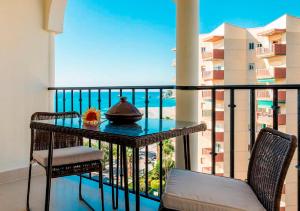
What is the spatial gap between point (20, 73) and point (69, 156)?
167 cm

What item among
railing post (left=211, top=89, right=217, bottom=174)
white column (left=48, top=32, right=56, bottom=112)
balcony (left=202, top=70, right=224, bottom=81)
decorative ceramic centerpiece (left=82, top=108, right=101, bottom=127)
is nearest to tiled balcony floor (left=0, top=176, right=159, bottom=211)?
railing post (left=211, top=89, right=217, bottom=174)

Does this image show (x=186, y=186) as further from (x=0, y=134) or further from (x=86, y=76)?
(x=86, y=76)

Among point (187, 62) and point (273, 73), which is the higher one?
point (273, 73)

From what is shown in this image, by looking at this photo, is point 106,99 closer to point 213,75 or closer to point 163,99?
point 163,99

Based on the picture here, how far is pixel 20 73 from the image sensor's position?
10.9ft

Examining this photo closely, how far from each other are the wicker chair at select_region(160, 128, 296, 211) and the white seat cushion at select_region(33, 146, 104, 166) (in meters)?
0.90

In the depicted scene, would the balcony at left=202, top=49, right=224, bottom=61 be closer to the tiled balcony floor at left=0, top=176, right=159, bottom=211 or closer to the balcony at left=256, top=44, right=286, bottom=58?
the balcony at left=256, top=44, right=286, bottom=58

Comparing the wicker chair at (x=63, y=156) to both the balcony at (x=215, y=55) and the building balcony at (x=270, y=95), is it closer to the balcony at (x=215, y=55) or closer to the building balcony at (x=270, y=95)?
the building balcony at (x=270, y=95)

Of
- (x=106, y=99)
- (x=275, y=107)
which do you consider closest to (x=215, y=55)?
(x=106, y=99)

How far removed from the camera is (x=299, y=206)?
1.79 meters

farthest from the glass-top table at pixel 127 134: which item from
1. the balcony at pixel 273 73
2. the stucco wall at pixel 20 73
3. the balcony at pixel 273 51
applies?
the balcony at pixel 273 51

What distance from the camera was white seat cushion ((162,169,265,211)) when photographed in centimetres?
120

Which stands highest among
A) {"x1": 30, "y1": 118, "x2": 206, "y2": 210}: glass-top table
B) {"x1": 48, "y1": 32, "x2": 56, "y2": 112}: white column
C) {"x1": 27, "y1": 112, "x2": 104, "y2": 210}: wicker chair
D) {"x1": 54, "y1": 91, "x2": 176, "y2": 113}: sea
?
{"x1": 48, "y1": 32, "x2": 56, "y2": 112}: white column

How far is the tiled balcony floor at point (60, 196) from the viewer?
246cm
